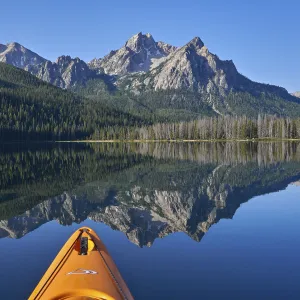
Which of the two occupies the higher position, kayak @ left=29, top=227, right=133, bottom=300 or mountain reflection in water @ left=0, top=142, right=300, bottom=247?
kayak @ left=29, top=227, right=133, bottom=300

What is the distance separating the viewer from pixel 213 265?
63.3 feet

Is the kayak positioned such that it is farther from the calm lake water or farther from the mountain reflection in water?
the mountain reflection in water

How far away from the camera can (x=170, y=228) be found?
27219mm

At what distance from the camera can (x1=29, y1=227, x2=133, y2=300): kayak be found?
1116cm

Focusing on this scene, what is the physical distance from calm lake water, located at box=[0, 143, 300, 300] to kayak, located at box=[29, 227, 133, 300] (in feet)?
9.82

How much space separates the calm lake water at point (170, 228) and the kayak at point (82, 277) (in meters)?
2.99

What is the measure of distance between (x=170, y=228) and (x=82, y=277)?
1549 centimetres

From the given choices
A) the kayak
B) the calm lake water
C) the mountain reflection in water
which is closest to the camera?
the kayak

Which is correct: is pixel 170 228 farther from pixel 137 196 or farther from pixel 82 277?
pixel 82 277

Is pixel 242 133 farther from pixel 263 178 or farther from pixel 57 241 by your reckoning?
pixel 57 241

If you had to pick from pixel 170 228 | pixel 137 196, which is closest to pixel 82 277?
pixel 170 228

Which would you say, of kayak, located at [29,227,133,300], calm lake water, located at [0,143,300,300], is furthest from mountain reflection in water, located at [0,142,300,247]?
kayak, located at [29,227,133,300]

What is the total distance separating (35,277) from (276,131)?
195 m

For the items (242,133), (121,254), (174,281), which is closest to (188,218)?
(121,254)
